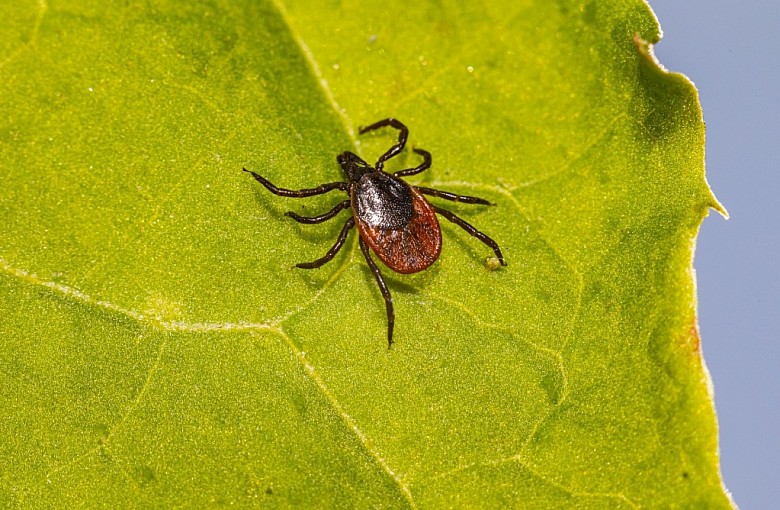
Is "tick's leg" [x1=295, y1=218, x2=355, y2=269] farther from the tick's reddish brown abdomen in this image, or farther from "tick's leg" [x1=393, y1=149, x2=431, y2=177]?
"tick's leg" [x1=393, y1=149, x2=431, y2=177]

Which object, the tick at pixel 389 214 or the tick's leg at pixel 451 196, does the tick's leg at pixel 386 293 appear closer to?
the tick at pixel 389 214

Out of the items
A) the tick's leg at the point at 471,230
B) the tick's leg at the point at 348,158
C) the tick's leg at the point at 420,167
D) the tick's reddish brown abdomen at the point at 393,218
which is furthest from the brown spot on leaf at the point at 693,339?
the tick's leg at the point at 348,158

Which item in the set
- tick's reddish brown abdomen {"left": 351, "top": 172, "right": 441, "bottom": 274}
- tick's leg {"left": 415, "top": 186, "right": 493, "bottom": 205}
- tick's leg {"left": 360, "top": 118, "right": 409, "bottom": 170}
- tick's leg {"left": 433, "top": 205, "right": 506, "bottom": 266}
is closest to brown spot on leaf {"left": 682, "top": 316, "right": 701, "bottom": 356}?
tick's leg {"left": 433, "top": 205, "right": 506, "bottom": 266}

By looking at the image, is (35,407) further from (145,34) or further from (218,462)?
(145,34)

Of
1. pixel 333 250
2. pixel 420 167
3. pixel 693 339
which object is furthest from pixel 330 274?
pixel 693 339

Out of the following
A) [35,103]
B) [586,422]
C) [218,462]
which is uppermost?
[35,103]

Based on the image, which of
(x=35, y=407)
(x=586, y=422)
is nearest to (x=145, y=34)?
(x=35, y=407)

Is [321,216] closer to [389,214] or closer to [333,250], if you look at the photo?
[333,250]

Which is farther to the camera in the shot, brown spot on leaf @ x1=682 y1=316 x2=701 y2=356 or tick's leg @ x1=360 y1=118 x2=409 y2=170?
tick's leg @ x1=360 y1=118 x2=409 y2=170
